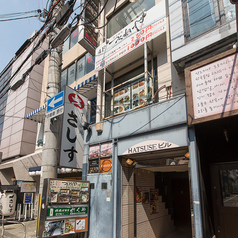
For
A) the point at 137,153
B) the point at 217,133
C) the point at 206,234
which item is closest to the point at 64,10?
the point at 137,153

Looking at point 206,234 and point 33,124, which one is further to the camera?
point 33,124

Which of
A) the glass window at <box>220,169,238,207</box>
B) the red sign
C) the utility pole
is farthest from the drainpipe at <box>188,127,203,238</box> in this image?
the red sign

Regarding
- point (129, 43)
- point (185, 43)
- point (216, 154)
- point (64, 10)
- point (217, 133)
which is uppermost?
point (64, 10)

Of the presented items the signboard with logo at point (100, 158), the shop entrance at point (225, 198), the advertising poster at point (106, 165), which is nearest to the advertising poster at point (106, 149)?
the signboard with logo at point (100, 158)

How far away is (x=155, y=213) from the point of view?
28.2 ft

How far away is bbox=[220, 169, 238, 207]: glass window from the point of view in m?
5.78

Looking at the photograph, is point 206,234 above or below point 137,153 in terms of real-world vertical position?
below

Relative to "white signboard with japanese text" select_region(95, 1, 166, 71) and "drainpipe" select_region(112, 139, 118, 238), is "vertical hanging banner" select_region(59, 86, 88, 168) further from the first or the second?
"white signboard with japanese text" select_region(95, 1, 166, 71)

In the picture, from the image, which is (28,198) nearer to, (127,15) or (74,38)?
(74,38)

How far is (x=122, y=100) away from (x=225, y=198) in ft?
18.6

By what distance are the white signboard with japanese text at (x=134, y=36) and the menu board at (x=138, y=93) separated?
149 cm

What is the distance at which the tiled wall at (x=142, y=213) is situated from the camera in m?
7.22

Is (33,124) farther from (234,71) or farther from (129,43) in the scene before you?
(234,71)

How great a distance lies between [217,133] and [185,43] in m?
3.10
